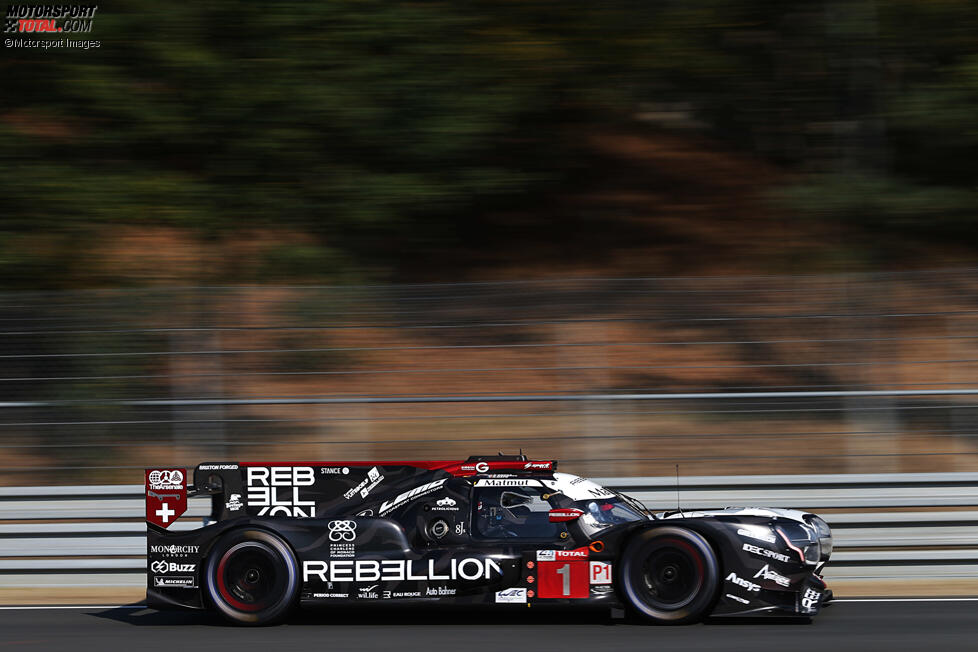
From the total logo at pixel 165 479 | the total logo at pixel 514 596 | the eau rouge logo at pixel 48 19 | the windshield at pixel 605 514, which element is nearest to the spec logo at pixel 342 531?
the total logo at pixel 514 596

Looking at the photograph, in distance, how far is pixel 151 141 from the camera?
582 inches

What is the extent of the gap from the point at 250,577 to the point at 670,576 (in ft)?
9.42

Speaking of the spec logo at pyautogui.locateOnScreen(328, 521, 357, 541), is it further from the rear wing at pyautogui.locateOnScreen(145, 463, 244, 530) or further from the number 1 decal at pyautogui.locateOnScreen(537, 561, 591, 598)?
the number 1 decal at pyautogui.locateOnScreen(537, 561, 591, 598)

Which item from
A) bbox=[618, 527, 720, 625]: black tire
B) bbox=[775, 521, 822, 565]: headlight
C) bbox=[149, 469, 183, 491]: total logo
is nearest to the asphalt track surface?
bbox=[618, 527, 720, 625]: black tire

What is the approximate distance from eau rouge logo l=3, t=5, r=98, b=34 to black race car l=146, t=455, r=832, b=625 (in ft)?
27.2

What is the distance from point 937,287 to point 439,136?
6243 millimetres

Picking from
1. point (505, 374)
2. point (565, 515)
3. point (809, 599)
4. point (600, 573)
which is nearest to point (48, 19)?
point (505, 374)

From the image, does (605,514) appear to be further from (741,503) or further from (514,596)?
(741,503)

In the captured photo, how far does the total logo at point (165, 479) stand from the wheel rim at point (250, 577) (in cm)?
73

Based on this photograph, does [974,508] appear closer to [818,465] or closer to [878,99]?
[818,465]

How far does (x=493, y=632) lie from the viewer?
7824mm

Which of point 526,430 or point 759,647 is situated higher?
point 526,430

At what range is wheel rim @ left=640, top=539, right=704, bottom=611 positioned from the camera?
7.85m

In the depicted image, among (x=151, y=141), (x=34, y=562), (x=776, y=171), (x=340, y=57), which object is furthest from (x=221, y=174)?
(x=776, y=171)
